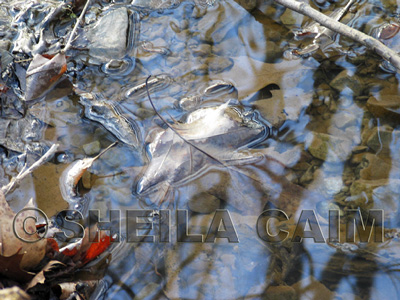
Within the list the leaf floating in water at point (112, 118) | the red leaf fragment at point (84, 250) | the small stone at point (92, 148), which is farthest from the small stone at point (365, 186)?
the small stone at point (92, 148)

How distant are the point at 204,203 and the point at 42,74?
137 centimetres

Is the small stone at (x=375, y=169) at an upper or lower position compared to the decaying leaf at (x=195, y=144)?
upper

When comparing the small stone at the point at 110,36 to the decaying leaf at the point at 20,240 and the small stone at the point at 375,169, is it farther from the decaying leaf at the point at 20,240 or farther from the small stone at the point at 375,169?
the small stone at the point at 375,169

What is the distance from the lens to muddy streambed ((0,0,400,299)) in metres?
1.84

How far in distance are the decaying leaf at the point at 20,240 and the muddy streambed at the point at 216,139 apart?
0.94 feet

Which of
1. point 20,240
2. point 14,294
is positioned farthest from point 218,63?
point 14,294

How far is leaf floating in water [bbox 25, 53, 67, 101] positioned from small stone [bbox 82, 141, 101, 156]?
539 mm

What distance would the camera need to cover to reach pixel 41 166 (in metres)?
2.12

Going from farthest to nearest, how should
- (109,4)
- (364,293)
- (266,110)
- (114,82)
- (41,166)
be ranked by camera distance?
(109,4)
(114,82)
(266,110)
(41,166)
(364,293)

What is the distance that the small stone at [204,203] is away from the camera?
1.98 metres

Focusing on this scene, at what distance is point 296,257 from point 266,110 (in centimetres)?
89

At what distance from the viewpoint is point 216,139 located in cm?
205

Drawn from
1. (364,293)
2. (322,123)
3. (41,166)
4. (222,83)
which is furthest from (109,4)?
(364,293)

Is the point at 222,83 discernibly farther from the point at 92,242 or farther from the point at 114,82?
the point at 92,242
